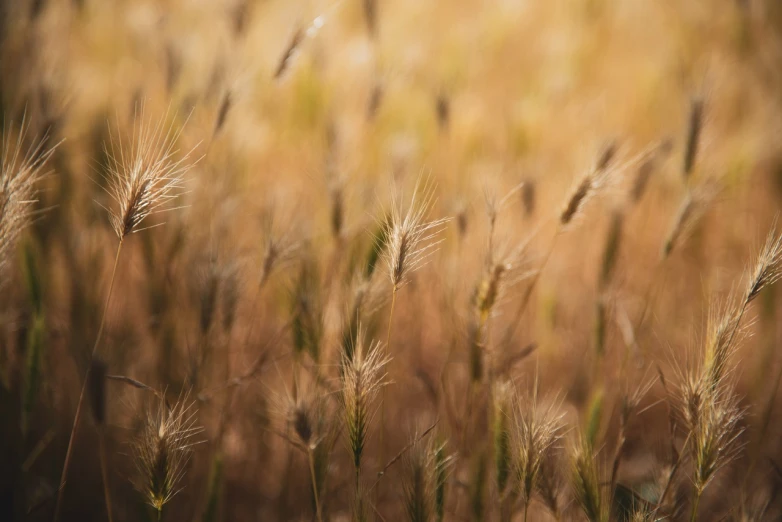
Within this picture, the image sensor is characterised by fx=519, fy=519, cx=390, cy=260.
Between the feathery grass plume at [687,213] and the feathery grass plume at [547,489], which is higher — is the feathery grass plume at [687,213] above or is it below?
above

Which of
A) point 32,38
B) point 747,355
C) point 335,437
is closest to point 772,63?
point 747,355

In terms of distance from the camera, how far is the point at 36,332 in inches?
29.2

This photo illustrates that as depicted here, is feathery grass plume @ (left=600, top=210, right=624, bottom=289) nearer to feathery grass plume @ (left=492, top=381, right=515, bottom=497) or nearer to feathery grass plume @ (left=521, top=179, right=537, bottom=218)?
feathery grass plume @ (left=521, top=179, right=537, bottom=218)

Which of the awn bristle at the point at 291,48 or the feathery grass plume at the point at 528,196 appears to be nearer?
the awn bristle at the point at 291,48

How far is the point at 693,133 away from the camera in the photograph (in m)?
0.96

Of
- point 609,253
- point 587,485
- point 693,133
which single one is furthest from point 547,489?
point 693,133

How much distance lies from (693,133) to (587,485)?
2.25 feet

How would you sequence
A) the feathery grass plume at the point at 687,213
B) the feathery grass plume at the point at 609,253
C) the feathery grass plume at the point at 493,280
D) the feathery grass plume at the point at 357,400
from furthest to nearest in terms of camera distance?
the feathery grass plume at the point at 609,253
the feathery grass plume at the point at 687,213
the feathery grass plume at the point at 493,280
the feathery grass plume at the point at 357,400

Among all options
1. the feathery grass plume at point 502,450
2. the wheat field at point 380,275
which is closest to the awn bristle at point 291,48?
the wheat field at point 380,275

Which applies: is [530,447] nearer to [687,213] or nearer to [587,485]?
[587,485]

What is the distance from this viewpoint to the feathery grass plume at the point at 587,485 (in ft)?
2.09

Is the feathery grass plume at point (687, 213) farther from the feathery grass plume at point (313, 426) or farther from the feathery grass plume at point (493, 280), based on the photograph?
the feathery grass plume at point (313, 426)

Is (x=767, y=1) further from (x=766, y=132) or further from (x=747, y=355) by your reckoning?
(x=747, y=355)

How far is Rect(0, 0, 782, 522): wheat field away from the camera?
677mm
